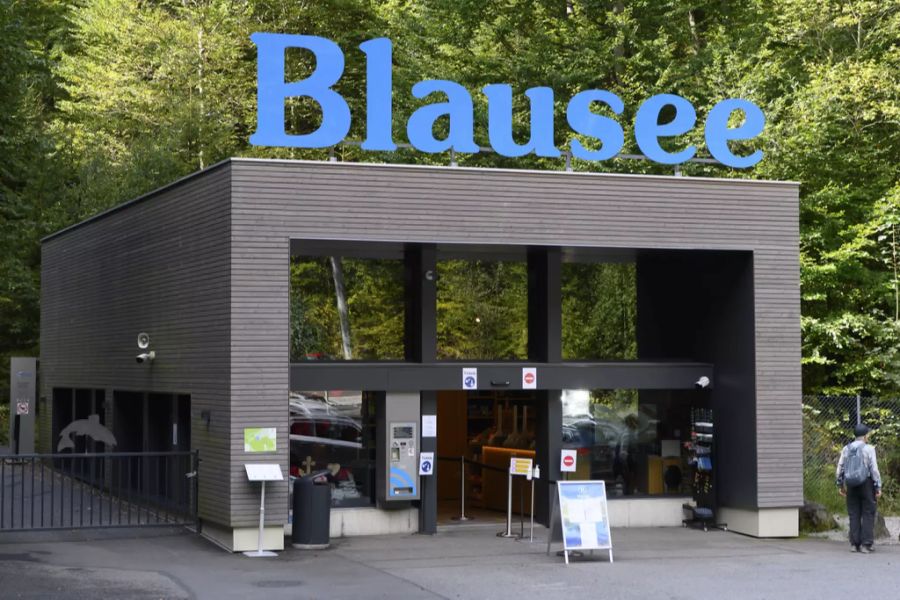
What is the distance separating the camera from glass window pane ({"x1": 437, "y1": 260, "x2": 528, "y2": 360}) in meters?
37.8

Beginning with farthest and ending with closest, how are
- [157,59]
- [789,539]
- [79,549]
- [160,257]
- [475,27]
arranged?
[157,59] → [475,27] → [160,257] → [789,539] → [79,549]

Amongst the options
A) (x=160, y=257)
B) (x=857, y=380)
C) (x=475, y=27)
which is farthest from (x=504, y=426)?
(x=475, y=27)

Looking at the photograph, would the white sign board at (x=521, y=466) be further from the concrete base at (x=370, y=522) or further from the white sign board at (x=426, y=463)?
the concrete base at (x=370, y=522)

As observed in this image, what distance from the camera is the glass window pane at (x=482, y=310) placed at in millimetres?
37844

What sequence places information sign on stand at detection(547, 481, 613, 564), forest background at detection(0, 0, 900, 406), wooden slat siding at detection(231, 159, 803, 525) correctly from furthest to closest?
forest background at detection(0, 0, 900, 406) < wooden slat siding at detection(231, 159, 803, 525) < information sign on stand at detection(547, 481, 613, 564)

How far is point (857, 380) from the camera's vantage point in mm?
29812

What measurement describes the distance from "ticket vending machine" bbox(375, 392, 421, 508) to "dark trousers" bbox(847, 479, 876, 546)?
262 inches

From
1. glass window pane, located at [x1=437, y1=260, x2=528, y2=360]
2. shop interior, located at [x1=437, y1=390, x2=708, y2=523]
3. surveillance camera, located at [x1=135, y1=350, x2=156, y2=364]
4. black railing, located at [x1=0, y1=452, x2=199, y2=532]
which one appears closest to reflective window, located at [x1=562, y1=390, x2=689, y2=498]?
shop interior, located at [x1=437, y1=390, x2=708, y2=523]

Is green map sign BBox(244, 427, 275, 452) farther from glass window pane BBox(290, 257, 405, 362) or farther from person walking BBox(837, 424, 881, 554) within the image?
glass window pane BBox(290, 257, 405, 362)

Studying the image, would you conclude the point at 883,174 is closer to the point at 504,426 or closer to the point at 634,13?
the point at 634,13

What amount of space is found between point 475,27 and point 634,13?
505 centimetres

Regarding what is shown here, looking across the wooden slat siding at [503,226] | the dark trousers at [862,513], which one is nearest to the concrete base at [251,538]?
the wooden slat siding at [503,226]

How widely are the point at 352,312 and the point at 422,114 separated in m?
21.7

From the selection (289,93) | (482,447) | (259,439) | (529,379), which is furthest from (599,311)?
(259,439)
